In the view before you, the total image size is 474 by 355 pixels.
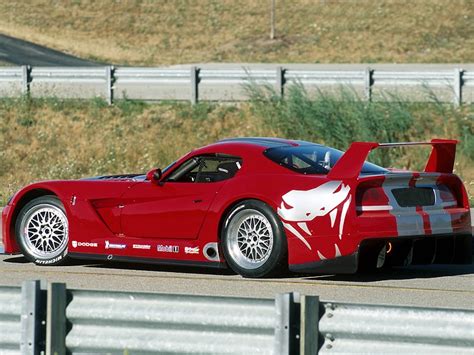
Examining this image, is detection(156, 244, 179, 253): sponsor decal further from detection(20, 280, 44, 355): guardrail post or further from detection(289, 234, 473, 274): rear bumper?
detection(20, 280, 44, 355): guardrail post

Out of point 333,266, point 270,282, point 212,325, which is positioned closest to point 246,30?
point 270,282

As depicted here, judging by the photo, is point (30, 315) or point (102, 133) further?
point (102, 133)

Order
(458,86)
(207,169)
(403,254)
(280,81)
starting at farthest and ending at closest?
(280,81) < (458,86) < (207,169) < (403,254)

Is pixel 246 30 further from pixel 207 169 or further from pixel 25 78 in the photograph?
pixel 207 169

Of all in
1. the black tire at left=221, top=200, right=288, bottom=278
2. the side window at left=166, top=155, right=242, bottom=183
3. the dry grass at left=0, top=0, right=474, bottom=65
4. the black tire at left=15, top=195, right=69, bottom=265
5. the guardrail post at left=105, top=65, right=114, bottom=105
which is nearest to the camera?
the black tire at left=221, top=200, right=288, bottom=278

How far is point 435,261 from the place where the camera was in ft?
→ 36.4

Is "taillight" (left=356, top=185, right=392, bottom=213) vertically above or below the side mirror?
below

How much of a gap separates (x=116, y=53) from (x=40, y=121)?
4131cm

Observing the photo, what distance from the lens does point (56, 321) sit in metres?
6.37

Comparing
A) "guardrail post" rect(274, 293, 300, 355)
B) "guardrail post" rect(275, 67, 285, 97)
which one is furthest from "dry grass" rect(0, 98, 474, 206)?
"guardrail post" rect(274, 293, 300, 355)

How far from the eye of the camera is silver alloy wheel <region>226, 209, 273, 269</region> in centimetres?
1071

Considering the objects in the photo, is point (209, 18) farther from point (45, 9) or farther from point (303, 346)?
point (303, 346)

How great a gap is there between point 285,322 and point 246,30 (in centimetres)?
6769

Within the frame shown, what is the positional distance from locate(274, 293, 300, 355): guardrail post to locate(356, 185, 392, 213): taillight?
14.4 feet
